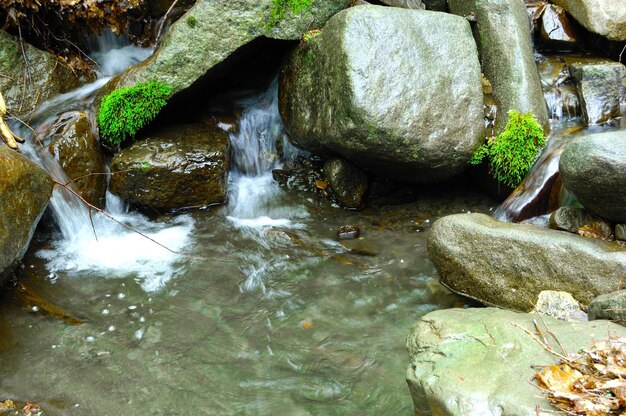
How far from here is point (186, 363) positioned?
4535mm

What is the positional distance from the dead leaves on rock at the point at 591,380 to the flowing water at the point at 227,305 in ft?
4.19

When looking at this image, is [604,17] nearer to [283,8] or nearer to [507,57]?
[507,57]

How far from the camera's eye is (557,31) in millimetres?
8227

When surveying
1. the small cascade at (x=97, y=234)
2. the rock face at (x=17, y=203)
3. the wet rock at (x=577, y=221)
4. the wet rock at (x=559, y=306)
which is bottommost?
the wet rock at (x=559, y=306)

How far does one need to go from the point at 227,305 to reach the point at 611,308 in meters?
3.10

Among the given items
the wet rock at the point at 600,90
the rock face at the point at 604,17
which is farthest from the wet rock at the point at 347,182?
the rock face at the point at 604,17

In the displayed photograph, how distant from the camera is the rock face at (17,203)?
504cm

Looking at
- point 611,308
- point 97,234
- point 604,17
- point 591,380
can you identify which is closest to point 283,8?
point 97,234

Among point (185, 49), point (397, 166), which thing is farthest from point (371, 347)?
point (185, 49)

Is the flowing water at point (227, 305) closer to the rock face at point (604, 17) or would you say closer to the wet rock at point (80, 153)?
the wet rock at point (80, 153)

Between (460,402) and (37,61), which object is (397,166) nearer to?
(460,402)

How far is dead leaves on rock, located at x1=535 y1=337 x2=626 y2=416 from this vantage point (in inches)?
112

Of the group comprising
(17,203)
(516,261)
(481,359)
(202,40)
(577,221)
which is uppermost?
(202,40)

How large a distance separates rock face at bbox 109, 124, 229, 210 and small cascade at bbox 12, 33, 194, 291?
233mm
